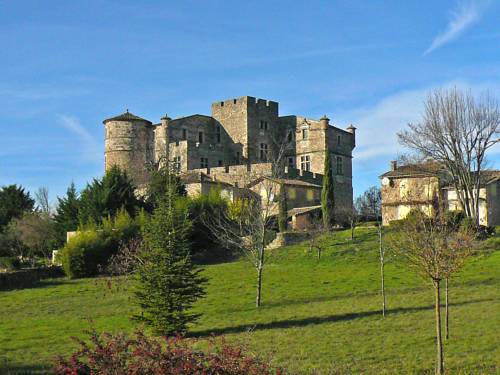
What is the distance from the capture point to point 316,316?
21969mm

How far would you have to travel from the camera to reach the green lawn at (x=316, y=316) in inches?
608

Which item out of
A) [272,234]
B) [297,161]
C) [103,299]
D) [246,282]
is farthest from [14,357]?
[297,161]

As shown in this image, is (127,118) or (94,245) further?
(127,118)

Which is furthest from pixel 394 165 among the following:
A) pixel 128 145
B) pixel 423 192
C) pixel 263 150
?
pixel 128 145

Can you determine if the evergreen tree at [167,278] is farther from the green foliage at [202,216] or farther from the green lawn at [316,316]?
the green foliage at [202,216]

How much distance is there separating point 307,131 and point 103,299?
41.6m

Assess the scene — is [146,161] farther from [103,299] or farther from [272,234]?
[103,299]

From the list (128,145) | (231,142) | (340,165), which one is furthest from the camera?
(231,142)

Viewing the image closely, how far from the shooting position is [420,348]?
52.8 ft

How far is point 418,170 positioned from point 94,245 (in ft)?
82.2

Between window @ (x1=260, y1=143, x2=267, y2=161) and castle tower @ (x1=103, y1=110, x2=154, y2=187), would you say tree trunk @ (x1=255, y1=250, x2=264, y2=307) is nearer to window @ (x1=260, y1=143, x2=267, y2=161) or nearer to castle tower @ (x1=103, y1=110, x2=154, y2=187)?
castle tower @ (x1=103, y1=110, x2=154, y2=187)

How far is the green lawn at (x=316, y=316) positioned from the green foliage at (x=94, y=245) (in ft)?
6.77

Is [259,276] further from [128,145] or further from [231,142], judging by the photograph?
[231,142]

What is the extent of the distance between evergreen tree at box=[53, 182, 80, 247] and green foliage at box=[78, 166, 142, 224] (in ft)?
2.46
